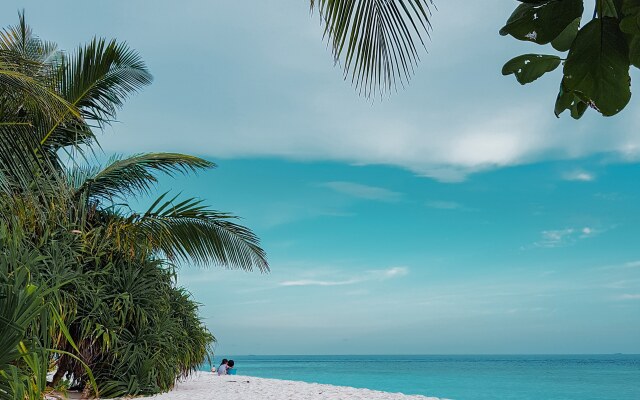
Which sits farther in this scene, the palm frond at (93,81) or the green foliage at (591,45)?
the palm frond at (93,81)

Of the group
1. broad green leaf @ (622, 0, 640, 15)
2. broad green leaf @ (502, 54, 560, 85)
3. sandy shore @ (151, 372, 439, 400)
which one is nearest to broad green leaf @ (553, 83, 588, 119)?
broad green leaf @ (502, 54, 560, 85)

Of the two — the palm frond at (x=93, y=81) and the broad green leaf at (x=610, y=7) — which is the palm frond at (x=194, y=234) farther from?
the broad green leaf at (x=610, y=7)

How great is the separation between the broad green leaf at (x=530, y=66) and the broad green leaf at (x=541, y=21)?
0.07 metres

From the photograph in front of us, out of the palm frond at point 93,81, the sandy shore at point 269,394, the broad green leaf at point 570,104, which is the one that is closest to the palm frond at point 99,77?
the palm frond at point 93,81

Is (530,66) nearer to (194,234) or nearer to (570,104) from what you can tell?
(570,104)

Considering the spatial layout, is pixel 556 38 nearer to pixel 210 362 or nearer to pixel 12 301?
pixel 12 301

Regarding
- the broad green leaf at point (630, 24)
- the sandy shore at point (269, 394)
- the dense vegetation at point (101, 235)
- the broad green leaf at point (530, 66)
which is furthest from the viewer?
the sandy shore at point (269, 394)

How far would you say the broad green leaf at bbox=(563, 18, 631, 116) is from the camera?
68 centimetres

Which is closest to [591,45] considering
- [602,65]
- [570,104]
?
[602,65]

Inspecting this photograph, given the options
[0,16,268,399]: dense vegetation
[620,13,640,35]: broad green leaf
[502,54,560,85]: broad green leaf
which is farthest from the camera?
[0,16,268,399]: dense vegetation

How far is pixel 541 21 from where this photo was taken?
691 mm

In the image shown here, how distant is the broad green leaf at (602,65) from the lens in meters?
0.68

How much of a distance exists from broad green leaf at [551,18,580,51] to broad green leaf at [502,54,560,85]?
21 millimetres

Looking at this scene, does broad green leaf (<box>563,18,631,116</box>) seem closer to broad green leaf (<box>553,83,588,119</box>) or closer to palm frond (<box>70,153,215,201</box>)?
broad green leaf (<box>553,83,588,119</box>)
